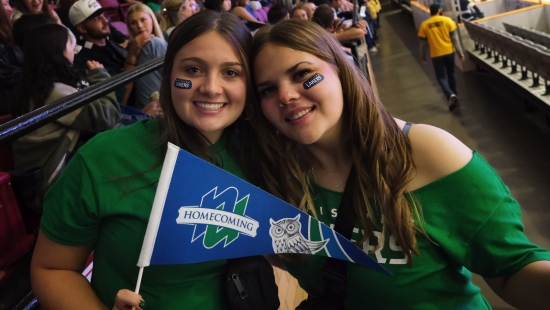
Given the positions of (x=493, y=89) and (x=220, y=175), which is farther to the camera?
(x=493, y=89)

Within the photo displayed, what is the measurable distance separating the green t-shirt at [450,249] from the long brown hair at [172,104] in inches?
10.6

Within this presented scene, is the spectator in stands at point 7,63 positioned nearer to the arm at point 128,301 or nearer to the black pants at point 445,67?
the arm at point 128,301

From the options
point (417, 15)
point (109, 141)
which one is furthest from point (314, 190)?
point (417, 15)

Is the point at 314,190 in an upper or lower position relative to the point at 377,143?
lower

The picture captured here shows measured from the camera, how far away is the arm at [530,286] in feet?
3.63

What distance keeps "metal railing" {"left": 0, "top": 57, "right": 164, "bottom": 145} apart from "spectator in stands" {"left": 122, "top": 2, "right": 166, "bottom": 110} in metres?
1.22

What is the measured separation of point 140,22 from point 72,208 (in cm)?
284

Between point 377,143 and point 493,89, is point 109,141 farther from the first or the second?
point 493,89

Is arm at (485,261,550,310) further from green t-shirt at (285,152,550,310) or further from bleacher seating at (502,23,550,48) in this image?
bleacher seating at (502,23,550,48)

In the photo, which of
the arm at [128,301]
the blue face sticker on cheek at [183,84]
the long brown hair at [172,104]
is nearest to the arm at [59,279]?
the arm at [128,301]

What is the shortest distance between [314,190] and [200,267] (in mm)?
377

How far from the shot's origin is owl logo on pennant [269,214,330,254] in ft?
3.54

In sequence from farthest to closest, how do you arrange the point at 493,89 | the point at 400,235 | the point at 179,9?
the point at 493,89 → the point at 179,9 → the point at 400,235

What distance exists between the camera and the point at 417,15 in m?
14.9
